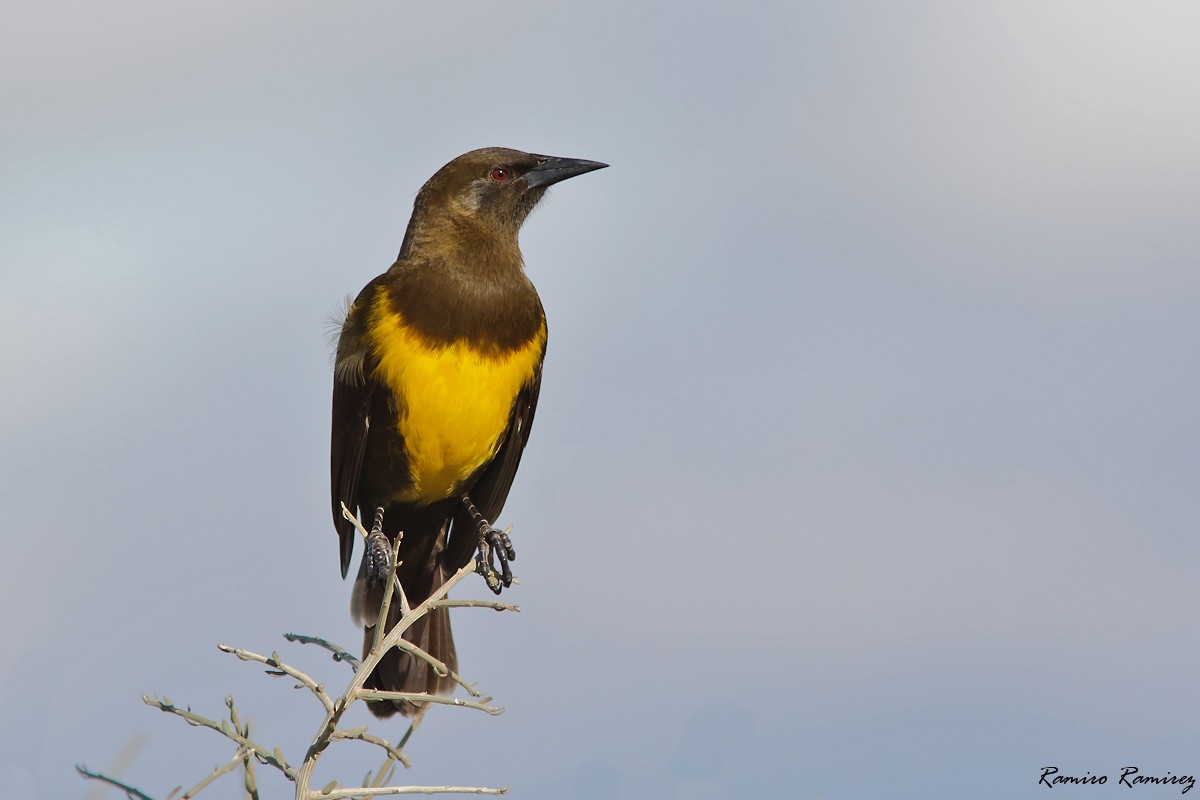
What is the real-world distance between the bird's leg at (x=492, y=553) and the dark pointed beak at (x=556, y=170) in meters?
1.70

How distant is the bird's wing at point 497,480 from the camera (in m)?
5.93

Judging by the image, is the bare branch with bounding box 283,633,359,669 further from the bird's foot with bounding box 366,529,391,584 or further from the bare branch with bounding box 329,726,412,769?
the bird's foot with bounding box 366,529,391,584

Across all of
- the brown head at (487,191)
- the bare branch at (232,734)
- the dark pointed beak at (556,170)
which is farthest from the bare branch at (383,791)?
the dark pointed beak at (556,170)

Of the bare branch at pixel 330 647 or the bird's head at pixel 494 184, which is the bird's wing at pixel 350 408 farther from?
the bare branch at pixel 330 647

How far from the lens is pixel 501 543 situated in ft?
19.8

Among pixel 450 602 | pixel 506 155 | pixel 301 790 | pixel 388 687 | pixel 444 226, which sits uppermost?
pixel 506 155

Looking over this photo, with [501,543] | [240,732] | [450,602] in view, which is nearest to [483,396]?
[501,543]

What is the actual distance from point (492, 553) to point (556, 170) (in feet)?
6.52

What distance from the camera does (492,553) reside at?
607 centimetres

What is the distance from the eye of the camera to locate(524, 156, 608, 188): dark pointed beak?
6.51 m

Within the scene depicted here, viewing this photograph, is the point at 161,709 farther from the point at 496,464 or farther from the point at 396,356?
the point at 496,464

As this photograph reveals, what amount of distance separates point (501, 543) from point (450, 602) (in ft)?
9.38

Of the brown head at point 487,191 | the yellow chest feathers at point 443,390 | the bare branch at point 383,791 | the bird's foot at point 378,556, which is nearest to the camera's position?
the bare branch at point 383,791

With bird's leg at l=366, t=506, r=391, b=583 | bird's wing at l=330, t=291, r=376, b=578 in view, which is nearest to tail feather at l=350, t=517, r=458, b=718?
bird's leg at l=366, t=506, r=391, b=583
